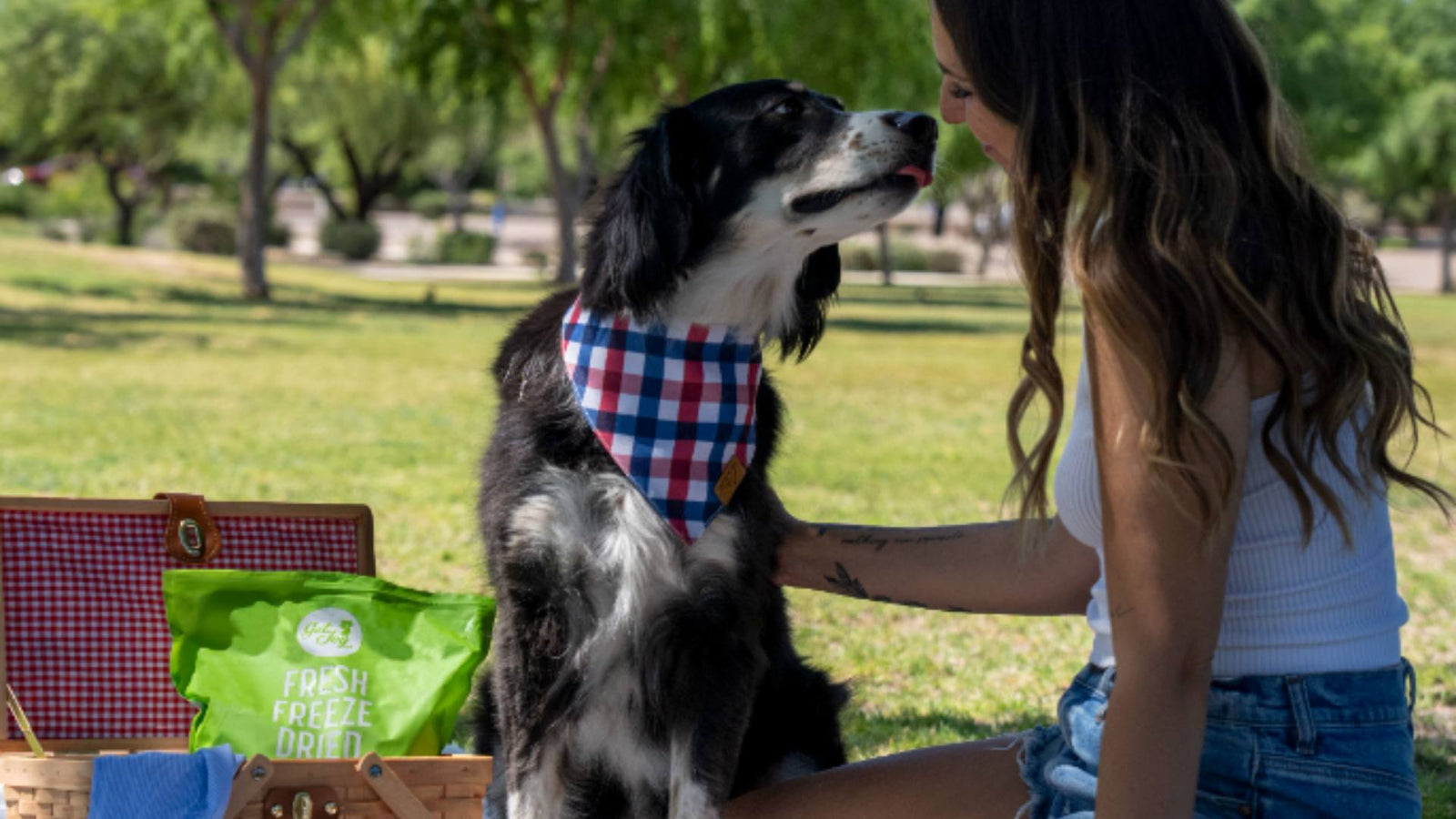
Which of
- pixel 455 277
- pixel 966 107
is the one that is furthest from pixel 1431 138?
pixel 966 107

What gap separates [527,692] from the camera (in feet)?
9.50

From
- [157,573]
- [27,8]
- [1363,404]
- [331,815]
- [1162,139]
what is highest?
[27,8]

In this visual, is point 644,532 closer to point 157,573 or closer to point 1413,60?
point 157,573

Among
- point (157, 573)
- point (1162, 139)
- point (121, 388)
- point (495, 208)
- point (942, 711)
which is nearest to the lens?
point (1162, 139)

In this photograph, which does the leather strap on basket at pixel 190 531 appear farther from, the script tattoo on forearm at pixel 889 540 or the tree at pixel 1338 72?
the tree at pixel 1338 72

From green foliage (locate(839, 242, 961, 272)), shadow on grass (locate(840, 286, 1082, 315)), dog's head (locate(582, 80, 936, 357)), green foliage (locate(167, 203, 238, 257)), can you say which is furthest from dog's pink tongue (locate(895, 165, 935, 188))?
green foliage (locate(839, 242, 961, 272))

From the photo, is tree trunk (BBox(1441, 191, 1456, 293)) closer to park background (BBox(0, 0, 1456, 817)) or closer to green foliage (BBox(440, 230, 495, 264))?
park background (BBox(0, 0, 1456, 817))

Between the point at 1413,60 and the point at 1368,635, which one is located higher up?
the point at 1413,60

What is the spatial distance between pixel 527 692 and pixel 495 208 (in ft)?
196

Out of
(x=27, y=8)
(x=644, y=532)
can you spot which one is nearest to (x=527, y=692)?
(x=644, y=532)

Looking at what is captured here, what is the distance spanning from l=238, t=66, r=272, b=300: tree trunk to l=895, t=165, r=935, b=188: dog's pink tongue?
2123 centimetres

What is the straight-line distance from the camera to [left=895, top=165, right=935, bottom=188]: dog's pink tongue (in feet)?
9.95

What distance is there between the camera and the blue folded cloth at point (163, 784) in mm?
2527

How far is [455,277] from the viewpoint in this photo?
3384 cm
